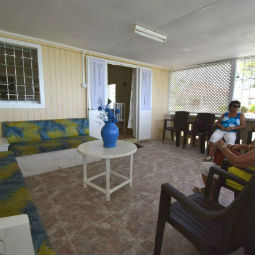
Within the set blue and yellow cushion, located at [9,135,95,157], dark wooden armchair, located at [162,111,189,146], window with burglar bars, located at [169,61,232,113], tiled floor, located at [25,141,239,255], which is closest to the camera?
tiled floor, located at [25,141,239,255]

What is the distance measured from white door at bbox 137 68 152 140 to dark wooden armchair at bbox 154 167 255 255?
3.49 meters

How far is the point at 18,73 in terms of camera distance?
3016 millimetres

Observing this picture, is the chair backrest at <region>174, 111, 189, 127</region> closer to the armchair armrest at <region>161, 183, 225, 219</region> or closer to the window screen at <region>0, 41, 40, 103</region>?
the window screen at <region>0, 41, 40, 103</region>

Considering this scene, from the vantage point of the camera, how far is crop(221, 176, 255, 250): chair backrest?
0.70m

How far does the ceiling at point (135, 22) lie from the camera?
1.87 meters

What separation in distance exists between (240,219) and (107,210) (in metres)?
1.29

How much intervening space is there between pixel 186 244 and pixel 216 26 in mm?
2683

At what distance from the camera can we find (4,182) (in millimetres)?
1388

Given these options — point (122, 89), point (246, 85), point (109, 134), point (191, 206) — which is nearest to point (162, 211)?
point (191, 206)

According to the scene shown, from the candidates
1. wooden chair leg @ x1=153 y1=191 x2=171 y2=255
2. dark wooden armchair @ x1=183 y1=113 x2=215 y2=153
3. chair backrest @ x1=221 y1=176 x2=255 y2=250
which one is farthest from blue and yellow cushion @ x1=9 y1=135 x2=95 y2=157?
dark wooden armchair @ x1=183 y1=113 x2=215 y2=153

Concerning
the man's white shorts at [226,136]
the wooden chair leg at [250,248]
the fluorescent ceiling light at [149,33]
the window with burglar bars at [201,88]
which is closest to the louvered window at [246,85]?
the window with burglar bars at [201,88]

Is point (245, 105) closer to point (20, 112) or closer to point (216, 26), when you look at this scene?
point (216, 26)

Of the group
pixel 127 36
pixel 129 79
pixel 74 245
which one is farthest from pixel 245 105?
pixel 74 245

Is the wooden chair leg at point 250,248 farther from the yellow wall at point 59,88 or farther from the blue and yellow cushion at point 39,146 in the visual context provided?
the yellow wall at point 59,88
